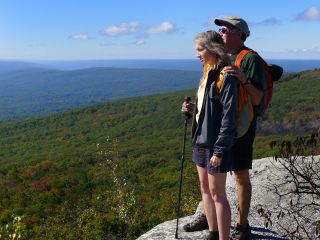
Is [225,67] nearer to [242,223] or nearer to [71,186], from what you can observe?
[242,223]

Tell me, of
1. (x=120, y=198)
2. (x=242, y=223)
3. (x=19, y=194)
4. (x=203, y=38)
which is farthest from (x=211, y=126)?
(x=19, y=194)

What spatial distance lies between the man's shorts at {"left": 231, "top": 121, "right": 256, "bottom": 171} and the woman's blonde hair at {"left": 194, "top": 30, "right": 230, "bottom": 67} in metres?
0.70

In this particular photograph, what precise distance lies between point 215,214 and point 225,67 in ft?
4.74

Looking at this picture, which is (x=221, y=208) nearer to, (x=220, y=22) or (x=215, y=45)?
(x=215, y=45)

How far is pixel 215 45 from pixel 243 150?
1.03 metres

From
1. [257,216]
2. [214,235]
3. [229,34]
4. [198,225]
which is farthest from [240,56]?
[257,216]

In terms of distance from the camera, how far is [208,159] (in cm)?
407

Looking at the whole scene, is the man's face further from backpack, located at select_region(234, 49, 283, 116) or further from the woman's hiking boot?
the woman's hiking boot

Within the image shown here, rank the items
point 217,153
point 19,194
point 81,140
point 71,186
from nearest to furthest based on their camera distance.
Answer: point 217,153, point 19,194, point 71,186, point 81,140

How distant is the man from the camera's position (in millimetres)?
4078

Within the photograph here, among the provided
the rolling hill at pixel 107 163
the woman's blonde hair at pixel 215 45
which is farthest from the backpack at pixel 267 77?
the rolling hill at pixel 107 163

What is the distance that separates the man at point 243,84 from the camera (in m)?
4.08

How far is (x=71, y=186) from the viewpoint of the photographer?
3844 centimetres

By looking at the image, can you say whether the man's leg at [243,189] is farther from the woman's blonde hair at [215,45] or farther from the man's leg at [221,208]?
the woman's blonde hair at [215,45]
